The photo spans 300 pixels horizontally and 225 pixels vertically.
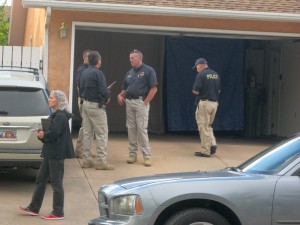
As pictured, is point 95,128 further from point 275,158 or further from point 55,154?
point 275,158

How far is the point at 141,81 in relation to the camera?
39.8ft

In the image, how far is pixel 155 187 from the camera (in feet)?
22.1

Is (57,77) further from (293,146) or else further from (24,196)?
(293,146)

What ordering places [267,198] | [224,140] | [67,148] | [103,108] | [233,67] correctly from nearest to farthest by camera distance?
[267,198] → [67,148] → [103,108] → [224,140] → [233,67]

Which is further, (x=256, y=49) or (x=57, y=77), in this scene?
(x=256, y=49)

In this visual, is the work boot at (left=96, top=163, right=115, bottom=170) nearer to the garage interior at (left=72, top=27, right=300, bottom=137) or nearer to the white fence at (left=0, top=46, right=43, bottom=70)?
the white fence at (left=0, top=46, right=43, bottom=70)

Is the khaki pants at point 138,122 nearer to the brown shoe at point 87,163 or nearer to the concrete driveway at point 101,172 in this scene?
the concrete driveway at point 101,172

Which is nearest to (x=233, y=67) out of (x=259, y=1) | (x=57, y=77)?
(x=259, y=1)

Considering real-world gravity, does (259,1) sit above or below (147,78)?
above

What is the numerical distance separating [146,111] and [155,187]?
5.57 metres

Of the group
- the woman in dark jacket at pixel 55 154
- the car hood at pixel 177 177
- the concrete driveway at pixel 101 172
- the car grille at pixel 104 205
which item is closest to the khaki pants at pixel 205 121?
the concrete driveway at pixel 101 172

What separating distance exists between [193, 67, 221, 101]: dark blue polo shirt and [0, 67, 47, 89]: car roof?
132 inches

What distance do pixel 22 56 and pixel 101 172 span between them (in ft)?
12.0

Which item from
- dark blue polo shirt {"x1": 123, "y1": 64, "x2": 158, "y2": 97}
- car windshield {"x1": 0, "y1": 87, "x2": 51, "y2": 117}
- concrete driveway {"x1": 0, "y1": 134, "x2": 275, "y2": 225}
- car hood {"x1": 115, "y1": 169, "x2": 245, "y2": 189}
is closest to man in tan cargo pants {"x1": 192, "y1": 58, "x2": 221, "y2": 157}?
concrete driveway {"x1": 0, "y1": 134, "x2": 275, "y2": 225}
